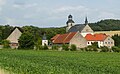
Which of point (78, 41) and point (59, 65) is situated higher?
point (78, 41)

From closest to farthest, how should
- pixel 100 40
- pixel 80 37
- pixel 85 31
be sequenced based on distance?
pixel 80 37 → pixel 100 40 → pixel 85 31

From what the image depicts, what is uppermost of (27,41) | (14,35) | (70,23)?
(70,23)

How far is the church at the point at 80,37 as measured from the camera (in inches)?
4306

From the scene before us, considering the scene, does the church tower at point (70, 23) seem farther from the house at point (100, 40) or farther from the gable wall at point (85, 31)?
the house at point (100, 40)

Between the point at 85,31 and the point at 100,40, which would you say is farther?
the point at 85,31

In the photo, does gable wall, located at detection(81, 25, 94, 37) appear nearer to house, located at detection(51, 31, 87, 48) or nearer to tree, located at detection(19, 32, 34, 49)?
house, located at detection(51, 31, 87, 48)

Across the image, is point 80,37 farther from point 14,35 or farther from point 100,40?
point 14,35

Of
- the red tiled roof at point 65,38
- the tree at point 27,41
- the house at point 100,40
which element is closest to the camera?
the tree at point 27,41

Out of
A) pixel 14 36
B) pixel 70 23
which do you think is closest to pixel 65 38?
pixel 14 36

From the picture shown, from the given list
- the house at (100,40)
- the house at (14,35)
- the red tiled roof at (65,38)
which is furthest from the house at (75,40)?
the house at (14,35)

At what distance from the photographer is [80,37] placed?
4358 inches

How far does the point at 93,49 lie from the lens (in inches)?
3487

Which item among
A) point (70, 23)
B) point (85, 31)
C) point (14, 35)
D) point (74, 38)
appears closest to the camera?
point (74, 38)

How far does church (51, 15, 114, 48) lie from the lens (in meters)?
109
